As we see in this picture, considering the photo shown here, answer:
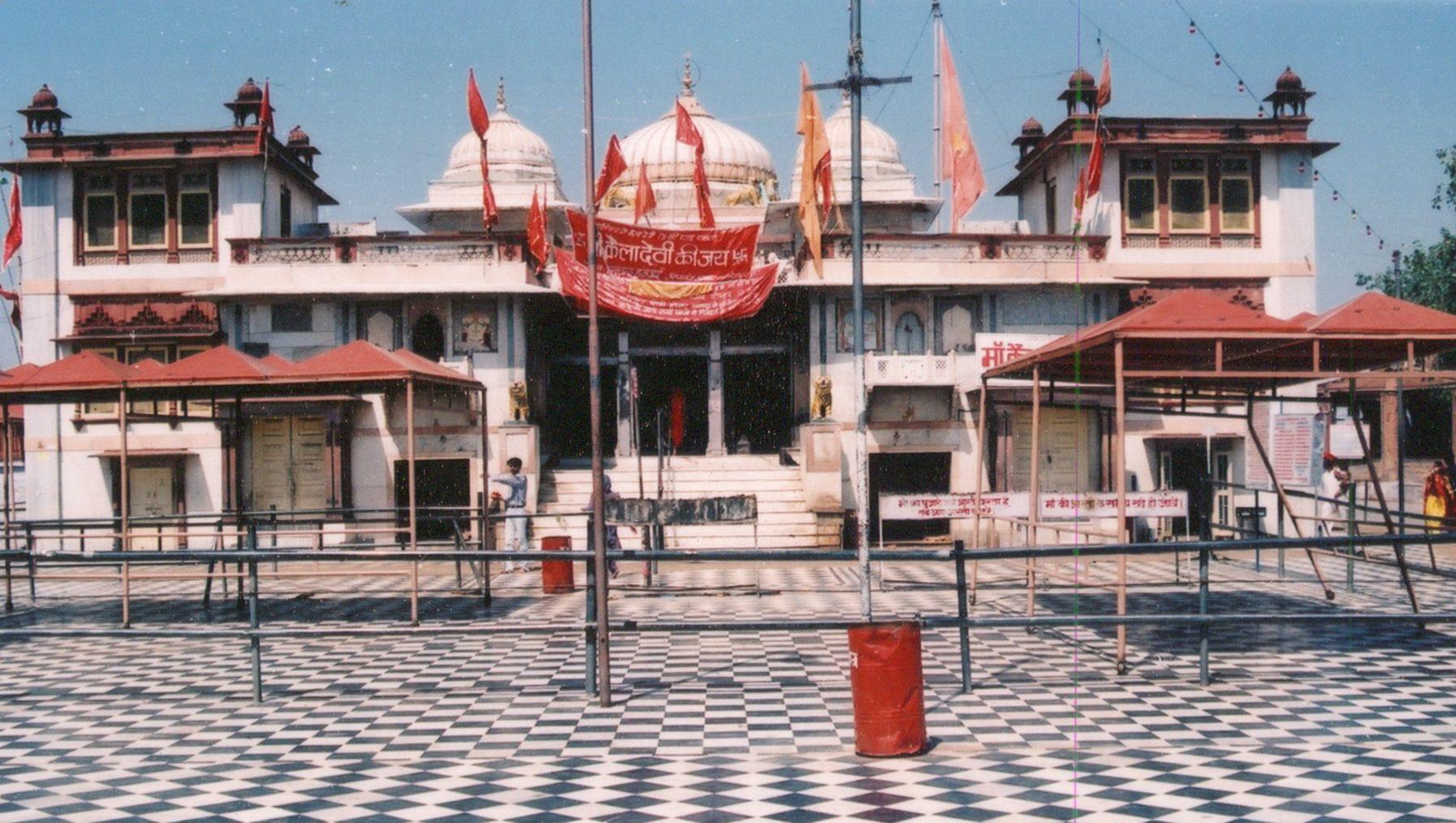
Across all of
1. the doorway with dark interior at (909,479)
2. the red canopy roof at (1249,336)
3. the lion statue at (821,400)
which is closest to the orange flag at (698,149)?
the lion statue at (821,400)

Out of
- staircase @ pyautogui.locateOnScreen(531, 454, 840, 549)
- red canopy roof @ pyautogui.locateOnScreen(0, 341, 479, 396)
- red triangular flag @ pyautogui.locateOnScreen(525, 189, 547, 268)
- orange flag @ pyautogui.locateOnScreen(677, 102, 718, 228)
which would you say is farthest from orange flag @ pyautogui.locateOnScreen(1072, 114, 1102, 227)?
red canopy roof @ pyautogui.locateOnScreen(0, 341, 479, 396)

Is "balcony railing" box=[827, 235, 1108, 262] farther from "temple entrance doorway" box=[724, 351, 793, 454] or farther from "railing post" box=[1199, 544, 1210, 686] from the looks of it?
"railing post" box=[1199, 544, 1210, 686]

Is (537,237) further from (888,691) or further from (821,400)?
(888,691)

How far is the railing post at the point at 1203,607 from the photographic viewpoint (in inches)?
372

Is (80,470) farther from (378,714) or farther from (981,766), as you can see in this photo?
(981,766)

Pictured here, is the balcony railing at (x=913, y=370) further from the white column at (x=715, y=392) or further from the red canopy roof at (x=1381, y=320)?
the red canopy roof at (x=1381, y=320)

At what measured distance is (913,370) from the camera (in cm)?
2695

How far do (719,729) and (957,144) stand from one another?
7.10 m

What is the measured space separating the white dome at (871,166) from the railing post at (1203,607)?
906 inches

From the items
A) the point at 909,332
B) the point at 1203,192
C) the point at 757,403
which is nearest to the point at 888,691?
the point at 909,332

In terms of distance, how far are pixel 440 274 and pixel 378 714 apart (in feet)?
61.3

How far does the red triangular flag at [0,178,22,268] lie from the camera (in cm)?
2838

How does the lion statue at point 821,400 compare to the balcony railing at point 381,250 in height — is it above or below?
below

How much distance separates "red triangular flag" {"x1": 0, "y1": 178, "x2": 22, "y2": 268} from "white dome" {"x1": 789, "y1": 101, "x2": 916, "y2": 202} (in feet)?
56.4
